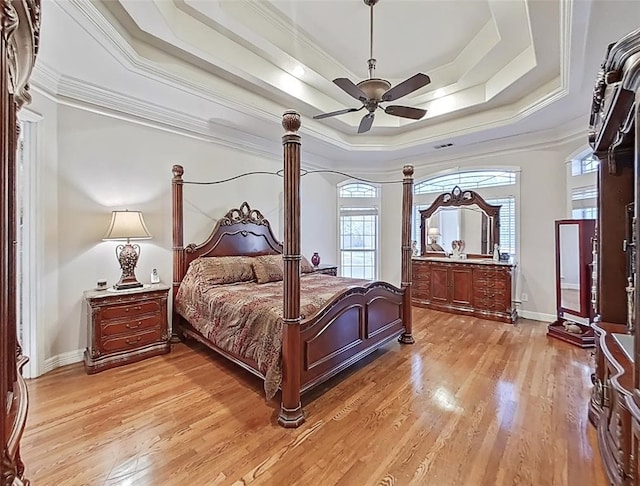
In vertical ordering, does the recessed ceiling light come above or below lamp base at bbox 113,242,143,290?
above

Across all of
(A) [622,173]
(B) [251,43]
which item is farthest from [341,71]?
(A) [622,173]

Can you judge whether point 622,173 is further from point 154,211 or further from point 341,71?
point 154,211

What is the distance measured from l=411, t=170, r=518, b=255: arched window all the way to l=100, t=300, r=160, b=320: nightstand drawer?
493 cm

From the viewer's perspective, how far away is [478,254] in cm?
565

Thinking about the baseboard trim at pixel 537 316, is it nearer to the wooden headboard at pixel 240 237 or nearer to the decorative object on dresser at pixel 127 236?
the wooden headboard at pixel 240 237

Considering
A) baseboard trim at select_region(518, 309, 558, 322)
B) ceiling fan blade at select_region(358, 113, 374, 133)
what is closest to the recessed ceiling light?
ceiling fan blade at select_region(358, 113, 374, 133)

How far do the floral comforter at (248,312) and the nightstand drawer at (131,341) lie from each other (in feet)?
1.29

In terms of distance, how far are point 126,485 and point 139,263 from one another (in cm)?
265

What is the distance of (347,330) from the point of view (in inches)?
123

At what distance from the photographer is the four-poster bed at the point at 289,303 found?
2.43 metres

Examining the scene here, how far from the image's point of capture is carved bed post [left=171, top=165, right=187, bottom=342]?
4062 millimetres

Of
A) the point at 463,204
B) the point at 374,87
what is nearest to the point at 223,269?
the point at 374,87

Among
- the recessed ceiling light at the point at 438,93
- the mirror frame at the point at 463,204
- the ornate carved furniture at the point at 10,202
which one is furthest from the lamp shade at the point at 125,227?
the mirror frame at the point at 463,204

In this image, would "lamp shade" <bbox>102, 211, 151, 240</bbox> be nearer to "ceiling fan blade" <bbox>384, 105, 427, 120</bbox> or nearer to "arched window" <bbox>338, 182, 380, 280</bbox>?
"ceiling fan blade" <bbox>384, 105, 427, 120</bbox>
